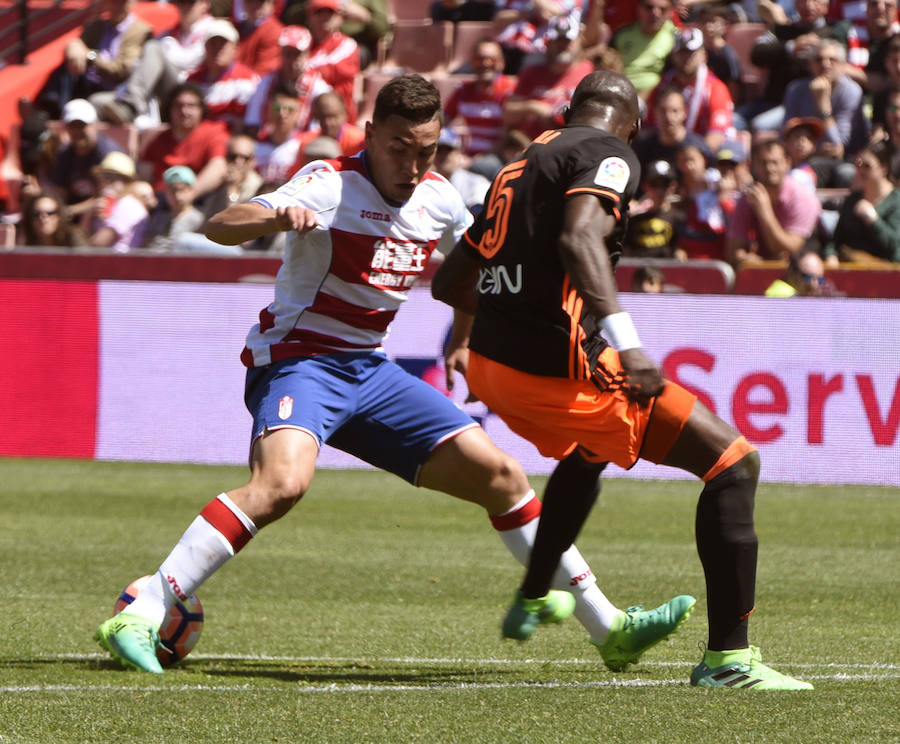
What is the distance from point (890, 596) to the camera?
25.2 feet

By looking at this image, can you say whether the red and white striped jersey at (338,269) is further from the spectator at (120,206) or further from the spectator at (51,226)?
the spectator at (120,206)

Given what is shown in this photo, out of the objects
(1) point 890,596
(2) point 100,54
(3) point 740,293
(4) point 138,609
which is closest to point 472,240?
(4) point 138,609

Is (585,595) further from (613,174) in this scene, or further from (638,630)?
(613,174)

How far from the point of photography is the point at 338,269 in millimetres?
5988

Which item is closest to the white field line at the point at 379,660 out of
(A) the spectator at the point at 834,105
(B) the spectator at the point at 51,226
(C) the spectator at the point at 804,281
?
(C) the spectator at the point at 804,281

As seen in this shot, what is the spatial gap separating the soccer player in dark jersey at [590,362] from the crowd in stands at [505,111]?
7909mm

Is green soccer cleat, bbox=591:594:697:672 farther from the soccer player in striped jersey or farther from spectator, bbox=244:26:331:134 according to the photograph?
spectator, bbox=244:26:331:134

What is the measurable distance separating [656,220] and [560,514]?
890 centimetres

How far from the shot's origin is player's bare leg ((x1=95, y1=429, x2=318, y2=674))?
18.1 feet

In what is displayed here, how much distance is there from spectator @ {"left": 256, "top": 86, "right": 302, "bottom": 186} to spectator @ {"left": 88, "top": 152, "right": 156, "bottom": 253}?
1295 millimetres

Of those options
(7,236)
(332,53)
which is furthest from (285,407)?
(332,53)

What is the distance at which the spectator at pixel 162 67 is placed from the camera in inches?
738

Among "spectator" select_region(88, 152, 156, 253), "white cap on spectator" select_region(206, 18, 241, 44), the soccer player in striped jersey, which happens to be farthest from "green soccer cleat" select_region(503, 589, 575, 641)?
"white cap on spectator" select_region(206, 18, 241, 44)

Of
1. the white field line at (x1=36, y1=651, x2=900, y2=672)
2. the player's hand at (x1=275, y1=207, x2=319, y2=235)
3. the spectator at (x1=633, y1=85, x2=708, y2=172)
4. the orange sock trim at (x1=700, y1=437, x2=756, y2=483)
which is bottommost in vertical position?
the spectator at (x1=633, y1=85, x2=708, y2=172)
